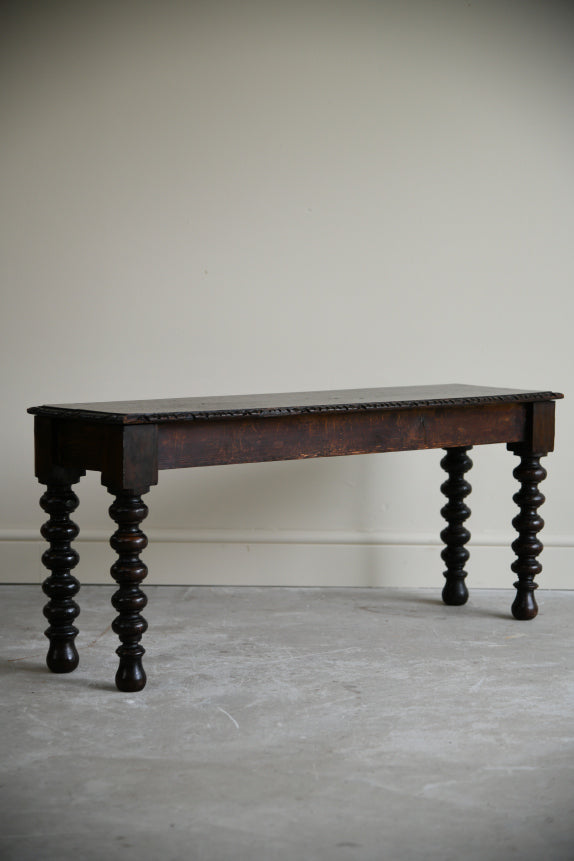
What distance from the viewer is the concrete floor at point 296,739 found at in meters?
1.94

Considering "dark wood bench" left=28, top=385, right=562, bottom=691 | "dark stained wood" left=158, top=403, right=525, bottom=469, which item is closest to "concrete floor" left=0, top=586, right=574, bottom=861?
"dark wood bench" left=28, top=385, right=562, bottom=691

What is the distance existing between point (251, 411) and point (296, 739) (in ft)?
2.93

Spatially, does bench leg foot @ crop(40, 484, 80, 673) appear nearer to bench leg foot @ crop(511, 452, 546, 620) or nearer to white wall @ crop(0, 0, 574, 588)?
white wall @ crop(0, 0, 574, 588)

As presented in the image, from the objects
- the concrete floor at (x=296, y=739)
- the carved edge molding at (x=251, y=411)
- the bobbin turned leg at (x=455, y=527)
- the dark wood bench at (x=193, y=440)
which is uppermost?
the carved edge molding at (x=251, y=411)

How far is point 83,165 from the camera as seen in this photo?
13.2 ft

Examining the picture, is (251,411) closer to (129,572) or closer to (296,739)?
(129,572)

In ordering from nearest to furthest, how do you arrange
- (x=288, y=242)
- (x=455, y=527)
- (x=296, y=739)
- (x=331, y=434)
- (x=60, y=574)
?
(x=296, y=739)
(x=60, y=574)
(x=331, y=434)
(x=455, y=527)
(x=288, y=242)

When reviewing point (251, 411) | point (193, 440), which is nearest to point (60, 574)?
point (193, 440)

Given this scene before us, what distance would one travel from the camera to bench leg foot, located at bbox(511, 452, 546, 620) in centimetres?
354

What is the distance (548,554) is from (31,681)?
2214 mm

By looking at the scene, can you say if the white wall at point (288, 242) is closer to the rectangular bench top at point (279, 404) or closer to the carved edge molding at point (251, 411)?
the rectangular bench top at point (279, 404)

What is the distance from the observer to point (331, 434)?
301cm

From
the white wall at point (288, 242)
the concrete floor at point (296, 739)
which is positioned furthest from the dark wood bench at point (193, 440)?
the white wall at point (288, 242)

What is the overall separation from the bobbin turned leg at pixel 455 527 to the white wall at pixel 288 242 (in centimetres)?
32
